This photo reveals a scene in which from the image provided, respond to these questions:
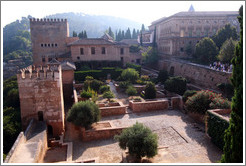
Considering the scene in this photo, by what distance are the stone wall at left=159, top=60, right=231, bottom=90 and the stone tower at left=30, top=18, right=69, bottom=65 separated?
17.9 m

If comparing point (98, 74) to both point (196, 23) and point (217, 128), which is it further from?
point (196, 23)

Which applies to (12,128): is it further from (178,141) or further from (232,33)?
(232,33)

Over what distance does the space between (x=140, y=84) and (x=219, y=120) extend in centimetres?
1288

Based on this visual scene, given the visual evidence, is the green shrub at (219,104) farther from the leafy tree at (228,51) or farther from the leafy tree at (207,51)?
the leafy tree at (207,51)

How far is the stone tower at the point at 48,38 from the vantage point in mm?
30484

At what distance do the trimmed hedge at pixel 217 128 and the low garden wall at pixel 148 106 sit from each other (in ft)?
17.9

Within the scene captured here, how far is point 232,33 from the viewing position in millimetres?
26000

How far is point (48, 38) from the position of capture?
31.0 metres

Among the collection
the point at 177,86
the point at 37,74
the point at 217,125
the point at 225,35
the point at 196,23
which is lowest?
the point at 217,125

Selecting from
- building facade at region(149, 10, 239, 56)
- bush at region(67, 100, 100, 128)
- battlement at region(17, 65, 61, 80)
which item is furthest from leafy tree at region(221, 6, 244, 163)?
building facade at region(149, 10, 239, 56)

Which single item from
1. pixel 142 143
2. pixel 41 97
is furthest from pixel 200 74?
pixel 41 97

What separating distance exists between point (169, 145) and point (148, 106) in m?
5.61

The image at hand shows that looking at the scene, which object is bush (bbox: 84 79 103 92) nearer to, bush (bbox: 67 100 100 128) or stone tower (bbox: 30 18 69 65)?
bush (bbox: 67 100 100 128)

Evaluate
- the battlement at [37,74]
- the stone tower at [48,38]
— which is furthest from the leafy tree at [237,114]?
the stone tower at [48,38]
